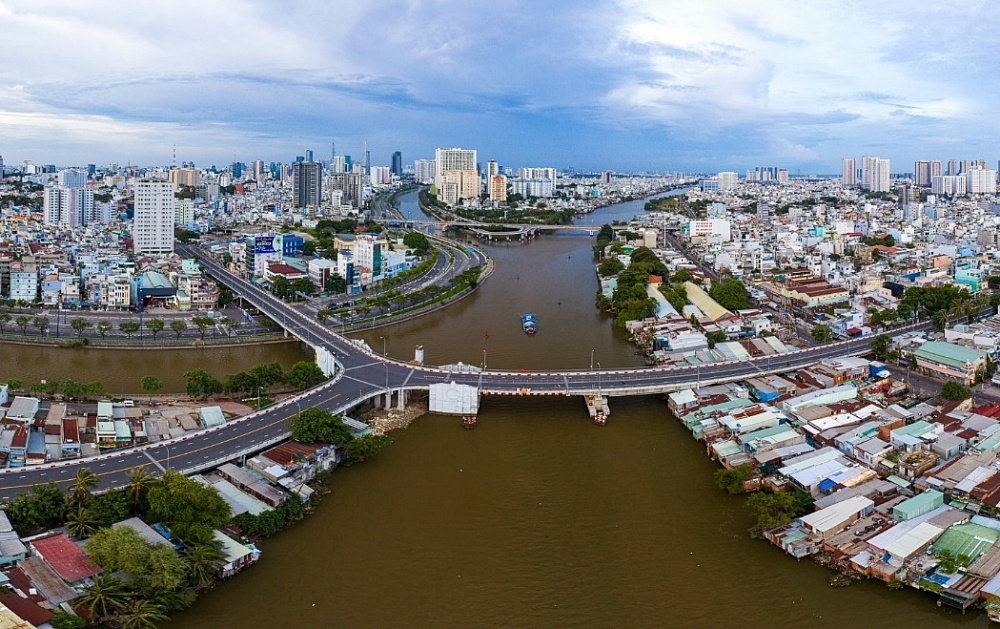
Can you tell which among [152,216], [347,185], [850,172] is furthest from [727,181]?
[152,216]

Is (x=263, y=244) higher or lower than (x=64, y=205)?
lower

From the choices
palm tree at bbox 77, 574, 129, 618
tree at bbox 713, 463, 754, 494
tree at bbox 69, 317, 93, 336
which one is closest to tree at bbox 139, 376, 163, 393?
tree at bbox 69, 317, 93, 336

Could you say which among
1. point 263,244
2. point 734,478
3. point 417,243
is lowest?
point 734,478

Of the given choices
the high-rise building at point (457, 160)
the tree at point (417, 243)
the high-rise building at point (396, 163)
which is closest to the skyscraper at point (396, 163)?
the high-rise building at point (396, 163)

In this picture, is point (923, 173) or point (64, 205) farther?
point (923, 173)

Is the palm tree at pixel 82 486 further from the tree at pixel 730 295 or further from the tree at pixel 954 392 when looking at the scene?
the tree at pixel 730 295

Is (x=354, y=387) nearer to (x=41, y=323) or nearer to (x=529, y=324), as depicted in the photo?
(x=529, y=324)

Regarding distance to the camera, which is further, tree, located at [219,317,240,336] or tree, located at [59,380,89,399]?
tree, located at [219,317,240,336]

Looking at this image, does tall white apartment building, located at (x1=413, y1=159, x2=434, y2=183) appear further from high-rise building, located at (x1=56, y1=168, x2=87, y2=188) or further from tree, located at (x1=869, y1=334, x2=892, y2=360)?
tree, located at (x1=869, y1=334, x2=892, y2=360)
